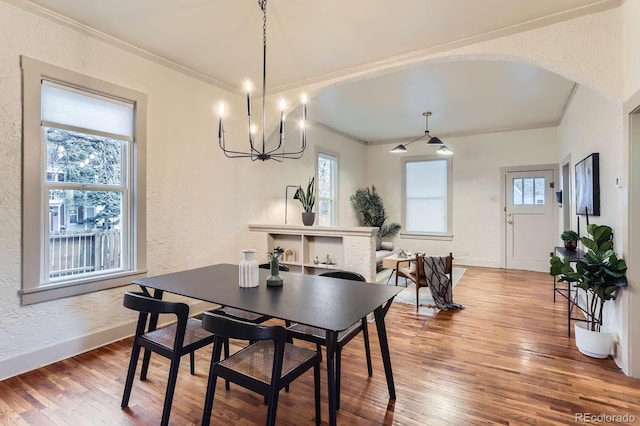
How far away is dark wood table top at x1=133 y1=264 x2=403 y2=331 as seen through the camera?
1.61 meters

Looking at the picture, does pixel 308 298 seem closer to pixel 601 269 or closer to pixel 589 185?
pixel 601 269

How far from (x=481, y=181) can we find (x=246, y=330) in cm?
650

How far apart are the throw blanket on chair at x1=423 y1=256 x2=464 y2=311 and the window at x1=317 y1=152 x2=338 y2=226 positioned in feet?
9.11

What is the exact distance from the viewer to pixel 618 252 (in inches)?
101

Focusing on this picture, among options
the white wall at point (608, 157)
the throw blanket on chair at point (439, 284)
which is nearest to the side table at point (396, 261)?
the throw blanket on chair at point (439, 284)

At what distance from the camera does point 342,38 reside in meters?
2.89

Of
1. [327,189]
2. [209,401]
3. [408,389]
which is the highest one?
[327,189]

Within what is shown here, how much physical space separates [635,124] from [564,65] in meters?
0.66

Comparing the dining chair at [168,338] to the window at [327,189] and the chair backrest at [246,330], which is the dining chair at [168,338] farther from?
the window at [327,189]

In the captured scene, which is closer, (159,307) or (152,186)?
(159,307)

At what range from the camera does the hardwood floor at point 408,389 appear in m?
1.94

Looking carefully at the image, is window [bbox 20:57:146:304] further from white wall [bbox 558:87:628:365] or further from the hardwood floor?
white wall [bbox 558:87:628:365]

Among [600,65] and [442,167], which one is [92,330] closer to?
[600,65]

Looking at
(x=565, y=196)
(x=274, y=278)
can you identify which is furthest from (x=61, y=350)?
(x=565, y=196)
